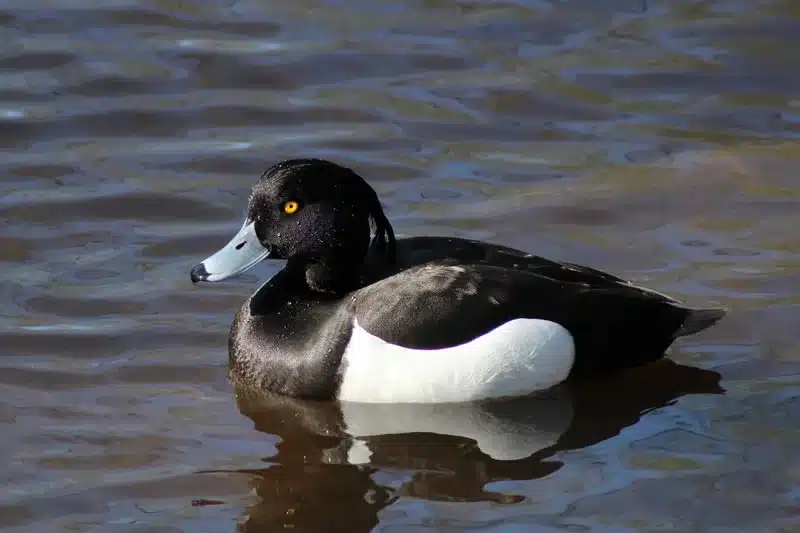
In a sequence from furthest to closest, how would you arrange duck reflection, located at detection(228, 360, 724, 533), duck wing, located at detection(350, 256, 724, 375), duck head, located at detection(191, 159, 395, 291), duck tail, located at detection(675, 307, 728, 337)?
duck tail, located at detection(675, 307, 728, 337), duck head, located at detection(191, 159, 395, 291), duck wing, located at detection(350, 256, 724, 375), duck reflection, located at detection(228, 360, 724, 533)

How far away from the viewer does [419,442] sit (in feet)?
20.1

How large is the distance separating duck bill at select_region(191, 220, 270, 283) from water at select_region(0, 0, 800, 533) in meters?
0.52

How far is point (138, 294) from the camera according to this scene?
24.6 ft

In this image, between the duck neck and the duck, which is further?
the duck neck

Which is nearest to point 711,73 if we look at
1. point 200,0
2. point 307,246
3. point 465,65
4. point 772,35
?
point 772,35

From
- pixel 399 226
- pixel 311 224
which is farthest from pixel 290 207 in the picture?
pixel 399 226

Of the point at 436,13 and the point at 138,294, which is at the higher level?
the point at 436,13

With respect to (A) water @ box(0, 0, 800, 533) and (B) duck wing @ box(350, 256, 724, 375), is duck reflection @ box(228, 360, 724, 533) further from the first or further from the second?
(B) duck wing @ box(350, 256, 724, 375)

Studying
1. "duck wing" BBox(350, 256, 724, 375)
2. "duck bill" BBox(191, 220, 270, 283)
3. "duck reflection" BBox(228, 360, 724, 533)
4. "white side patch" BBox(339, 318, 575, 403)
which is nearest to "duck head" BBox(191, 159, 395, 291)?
"duck bill" BBox(191, 220, 270, 283)

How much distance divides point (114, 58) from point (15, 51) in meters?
0.69

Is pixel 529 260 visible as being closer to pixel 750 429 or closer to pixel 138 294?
pixel 750 429

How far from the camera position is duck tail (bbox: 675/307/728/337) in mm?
6668

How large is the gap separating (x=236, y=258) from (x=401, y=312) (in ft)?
2.75

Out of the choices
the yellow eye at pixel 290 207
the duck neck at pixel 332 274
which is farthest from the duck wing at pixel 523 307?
the yellow eye at pixel 290 207
